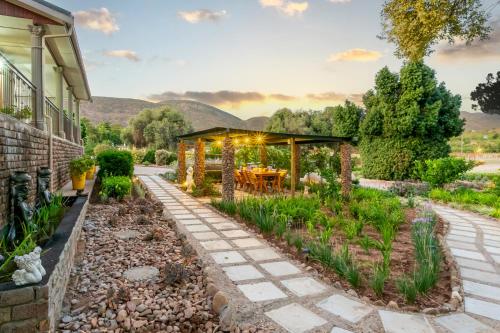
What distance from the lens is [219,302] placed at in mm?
2453

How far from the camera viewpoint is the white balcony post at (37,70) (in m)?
5.80

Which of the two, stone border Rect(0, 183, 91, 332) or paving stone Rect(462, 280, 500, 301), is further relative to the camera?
paving stone Rect(462, 280, 500, 301)

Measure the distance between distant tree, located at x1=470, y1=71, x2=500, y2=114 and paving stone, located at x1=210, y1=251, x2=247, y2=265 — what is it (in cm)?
3366

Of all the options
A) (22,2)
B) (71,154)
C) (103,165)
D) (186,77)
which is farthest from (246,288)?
(186,77)

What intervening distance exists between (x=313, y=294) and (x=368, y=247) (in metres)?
1.65

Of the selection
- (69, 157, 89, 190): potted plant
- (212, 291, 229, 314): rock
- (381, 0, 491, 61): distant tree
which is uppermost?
(381, 0, 491, 61): distant tree

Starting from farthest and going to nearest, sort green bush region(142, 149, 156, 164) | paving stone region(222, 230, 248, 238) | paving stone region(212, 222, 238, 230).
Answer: green bush region(142, 149, 156, 164), paving stone region(212, 222, 238, 230), paving stone region(222, 230, 248, 238)

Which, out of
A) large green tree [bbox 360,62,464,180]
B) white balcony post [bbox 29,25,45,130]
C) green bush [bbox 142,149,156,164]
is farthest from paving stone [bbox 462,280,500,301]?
green bush [bbox 142,149,156,164]

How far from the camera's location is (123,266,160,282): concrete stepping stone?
9.94 feet

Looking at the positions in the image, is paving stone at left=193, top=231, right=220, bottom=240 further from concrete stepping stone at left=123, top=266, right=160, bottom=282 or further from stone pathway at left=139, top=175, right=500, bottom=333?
concrete stepping stone at left=123, top=266, right=160, bottom=282

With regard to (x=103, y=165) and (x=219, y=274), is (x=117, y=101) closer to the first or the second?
(x=103, y=165)

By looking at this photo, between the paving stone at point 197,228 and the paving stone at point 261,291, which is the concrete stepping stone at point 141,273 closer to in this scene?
the paving stone at point 261,291

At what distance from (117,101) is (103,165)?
248 feet

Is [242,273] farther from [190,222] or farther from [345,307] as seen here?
[190,222]
